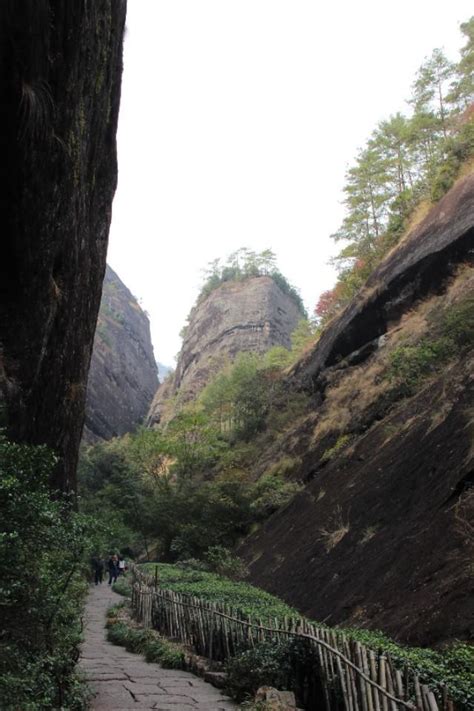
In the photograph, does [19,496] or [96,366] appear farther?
[96,366]

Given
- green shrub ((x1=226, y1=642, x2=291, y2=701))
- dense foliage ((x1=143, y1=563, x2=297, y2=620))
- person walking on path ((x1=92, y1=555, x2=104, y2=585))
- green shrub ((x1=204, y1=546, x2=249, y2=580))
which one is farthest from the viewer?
Answer: person walking on path ((x1=92, y1=555, x2=104, y2=585))

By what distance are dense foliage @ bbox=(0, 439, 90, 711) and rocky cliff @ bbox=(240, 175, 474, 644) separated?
12.8ft

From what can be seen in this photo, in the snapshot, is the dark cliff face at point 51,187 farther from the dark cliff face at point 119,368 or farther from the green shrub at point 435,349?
the dark cliff face at point 119,368

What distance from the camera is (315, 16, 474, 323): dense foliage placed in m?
27.0

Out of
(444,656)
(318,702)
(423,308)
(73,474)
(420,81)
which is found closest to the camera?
(444,656)

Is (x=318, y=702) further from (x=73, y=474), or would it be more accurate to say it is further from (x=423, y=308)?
(x=423, y=308)

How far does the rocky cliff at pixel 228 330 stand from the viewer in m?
71.4

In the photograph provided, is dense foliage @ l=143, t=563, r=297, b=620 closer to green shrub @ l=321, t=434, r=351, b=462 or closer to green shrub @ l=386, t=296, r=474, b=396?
green shrub @ l=321, t=434, r=351, b=462

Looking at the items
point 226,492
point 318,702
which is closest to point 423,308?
point 226,492

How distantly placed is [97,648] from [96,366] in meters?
56.8

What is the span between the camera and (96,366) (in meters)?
67.1

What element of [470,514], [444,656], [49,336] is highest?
[49,336]

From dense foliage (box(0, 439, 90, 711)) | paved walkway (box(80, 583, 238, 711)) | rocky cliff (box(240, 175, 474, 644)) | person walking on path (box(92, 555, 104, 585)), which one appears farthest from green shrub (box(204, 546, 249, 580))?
dense foliage (box(0, 439, 90, 711))

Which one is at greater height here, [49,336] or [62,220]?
[62,220]
